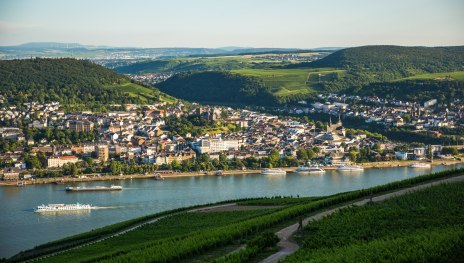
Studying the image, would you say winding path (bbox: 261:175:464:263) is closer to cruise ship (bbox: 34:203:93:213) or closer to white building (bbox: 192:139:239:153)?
cruise ship (bbox: 34:203:93:213)

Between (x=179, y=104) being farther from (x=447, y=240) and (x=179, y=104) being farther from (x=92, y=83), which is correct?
(x=447, y=240)

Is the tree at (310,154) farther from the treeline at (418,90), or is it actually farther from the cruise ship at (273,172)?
the treeline at (418,90)

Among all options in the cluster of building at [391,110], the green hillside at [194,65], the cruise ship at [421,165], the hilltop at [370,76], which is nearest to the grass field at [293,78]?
the hilltop at [370,76]

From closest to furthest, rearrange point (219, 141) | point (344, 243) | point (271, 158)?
point (344, 243) < point (271, 158) < point (219, 141)

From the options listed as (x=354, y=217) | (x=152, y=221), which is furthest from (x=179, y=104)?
(x=354, y=217)

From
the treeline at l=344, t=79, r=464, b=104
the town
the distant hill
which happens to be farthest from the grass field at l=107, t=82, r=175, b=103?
the distant hill

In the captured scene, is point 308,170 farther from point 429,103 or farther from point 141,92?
point 141,92
